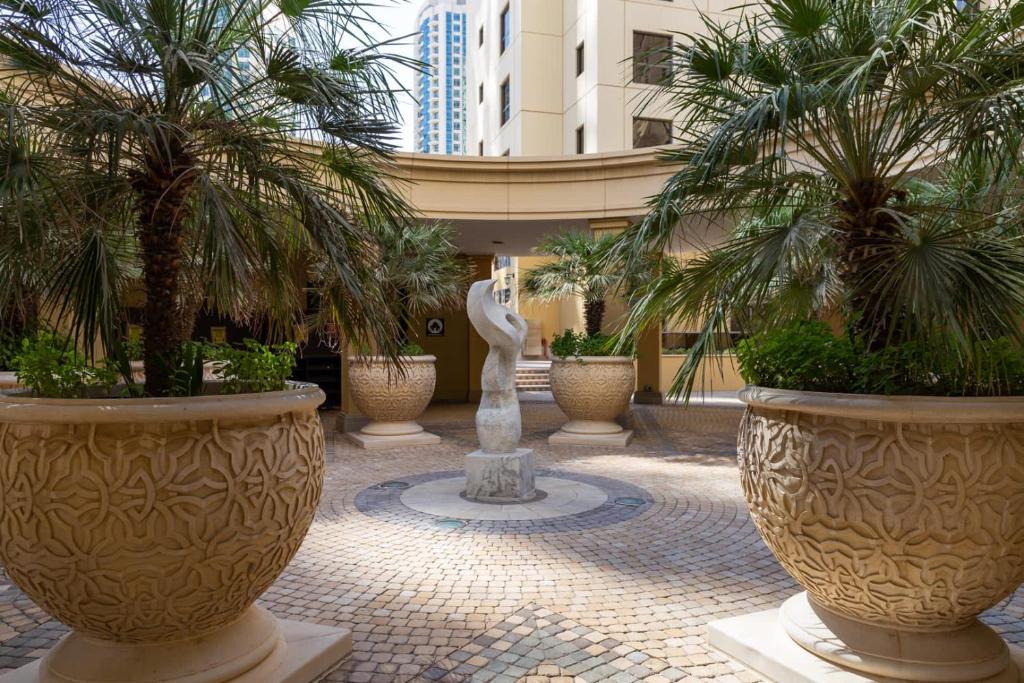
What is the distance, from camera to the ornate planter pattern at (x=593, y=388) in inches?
389

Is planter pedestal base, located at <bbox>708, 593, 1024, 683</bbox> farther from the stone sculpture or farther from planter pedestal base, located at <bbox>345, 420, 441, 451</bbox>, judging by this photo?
planter pedestal base, located at <bbox>345, 420, 441, 451</bbox>

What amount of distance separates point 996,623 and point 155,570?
4083mm

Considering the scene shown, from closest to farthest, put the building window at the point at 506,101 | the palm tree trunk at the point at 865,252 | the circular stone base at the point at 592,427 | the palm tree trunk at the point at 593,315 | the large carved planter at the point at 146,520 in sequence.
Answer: the large carved planter at the point at 146,520 < the palm tree trunk at the point at 865,252 < the circular stone base at the point at 592,427 < the palm tree trunk at the point at 593,315 < the building window at the point at 506,101

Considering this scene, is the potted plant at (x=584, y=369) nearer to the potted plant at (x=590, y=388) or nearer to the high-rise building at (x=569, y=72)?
the potted plant at (x=590, y=388)

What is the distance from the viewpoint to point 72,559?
245 centimetres

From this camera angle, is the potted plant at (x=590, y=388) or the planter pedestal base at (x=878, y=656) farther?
the potted plant at (x=590, y=388)

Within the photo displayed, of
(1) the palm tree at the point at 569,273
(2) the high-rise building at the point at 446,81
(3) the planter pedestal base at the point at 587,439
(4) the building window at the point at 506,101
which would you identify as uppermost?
(2) the high-rise building at the point at 446,81

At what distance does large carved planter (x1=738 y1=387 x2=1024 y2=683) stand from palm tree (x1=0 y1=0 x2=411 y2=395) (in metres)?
1.89

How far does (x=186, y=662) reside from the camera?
8.90 ft

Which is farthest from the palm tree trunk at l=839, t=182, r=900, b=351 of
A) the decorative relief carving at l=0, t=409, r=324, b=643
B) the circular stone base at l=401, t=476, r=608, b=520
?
the circular stone base at l=401, t=476, r=608, b=520

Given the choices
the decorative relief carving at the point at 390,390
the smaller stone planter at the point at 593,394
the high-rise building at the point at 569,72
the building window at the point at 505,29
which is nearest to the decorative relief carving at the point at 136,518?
the decorative relief carving at the point at 390,390

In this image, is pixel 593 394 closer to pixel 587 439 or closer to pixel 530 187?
pixel 587 439

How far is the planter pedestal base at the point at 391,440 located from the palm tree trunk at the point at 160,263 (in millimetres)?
6444

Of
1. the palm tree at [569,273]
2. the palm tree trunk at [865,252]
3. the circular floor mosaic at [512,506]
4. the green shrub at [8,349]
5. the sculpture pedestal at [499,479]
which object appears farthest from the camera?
the palm tree at [569,273]
